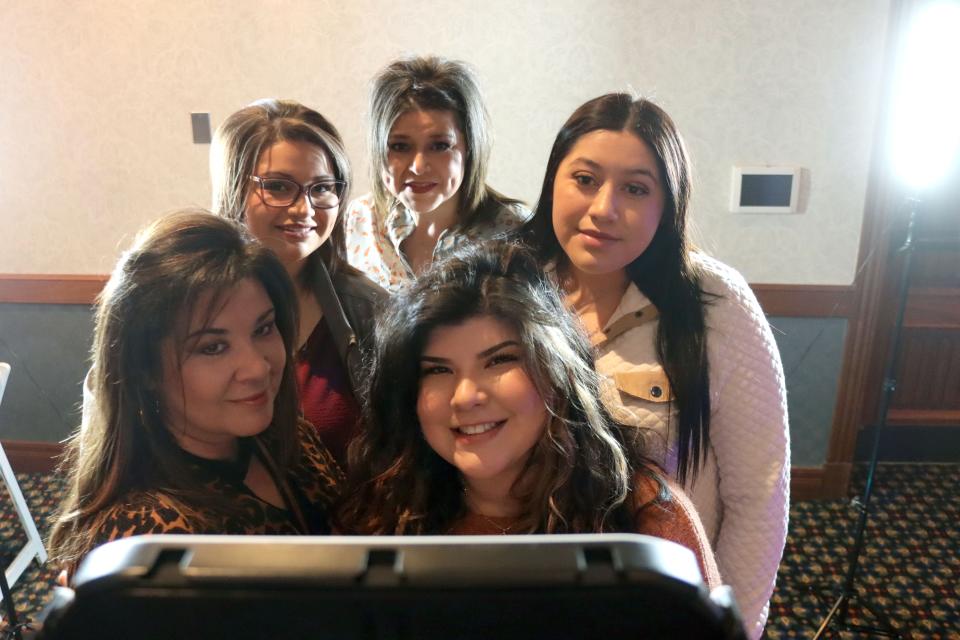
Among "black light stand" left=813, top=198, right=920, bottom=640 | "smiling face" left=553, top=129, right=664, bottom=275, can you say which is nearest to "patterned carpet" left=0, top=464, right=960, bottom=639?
"black light stand" left=813, top=198, right=920, bottom=640

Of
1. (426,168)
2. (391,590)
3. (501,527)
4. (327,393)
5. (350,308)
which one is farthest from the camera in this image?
(426,168)

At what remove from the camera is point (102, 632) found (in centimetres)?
35

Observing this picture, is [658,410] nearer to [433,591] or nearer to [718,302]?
[718,302]

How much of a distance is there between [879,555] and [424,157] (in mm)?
2008

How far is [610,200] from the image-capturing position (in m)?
1.16

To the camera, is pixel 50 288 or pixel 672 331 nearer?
pixel 672 331

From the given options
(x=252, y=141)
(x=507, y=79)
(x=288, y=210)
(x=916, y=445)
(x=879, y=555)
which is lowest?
(x=879, y=555)

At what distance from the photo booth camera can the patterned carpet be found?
6.59 feet

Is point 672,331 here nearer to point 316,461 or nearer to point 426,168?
point 316,461

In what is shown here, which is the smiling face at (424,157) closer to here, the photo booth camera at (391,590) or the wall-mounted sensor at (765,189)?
the wall-mounted sensor at (765,189)

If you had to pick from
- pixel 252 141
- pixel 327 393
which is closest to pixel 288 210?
pixel 252 141

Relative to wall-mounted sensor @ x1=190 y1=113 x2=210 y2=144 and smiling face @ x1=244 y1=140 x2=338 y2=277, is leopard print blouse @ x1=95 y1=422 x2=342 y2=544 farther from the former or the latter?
wall-mounted sensor @ x1=190 y1=113 x2=210 y2=144

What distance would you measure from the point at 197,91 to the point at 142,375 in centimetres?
182

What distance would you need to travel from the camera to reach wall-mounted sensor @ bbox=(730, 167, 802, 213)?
92.8 inches
